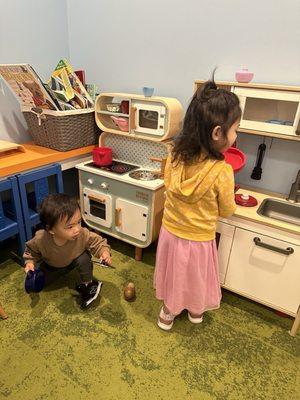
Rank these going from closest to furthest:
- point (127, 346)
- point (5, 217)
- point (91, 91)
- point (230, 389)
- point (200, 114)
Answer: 1. point (200, 114)
2. point (230, 389)
3. point (127, 346)
4. point (5, 217)
5. point (91, 91)

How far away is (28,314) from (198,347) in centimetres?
87

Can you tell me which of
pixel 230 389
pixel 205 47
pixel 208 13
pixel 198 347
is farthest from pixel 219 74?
pixel 230 389

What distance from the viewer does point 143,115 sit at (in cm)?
177

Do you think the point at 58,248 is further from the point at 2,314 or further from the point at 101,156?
the point at 101,156

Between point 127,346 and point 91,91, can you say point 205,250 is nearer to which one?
point 127,346

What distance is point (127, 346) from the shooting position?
51.7 inches

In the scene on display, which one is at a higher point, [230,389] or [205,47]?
[205,47]

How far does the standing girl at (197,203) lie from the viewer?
3.27 feet

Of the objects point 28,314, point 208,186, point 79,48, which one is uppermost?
point 79,48

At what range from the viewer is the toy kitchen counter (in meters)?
1.59

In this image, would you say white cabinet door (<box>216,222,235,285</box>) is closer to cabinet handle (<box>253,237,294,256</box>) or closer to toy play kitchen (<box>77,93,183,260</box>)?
cabinet handle (<box>253,237,294,256</box>)

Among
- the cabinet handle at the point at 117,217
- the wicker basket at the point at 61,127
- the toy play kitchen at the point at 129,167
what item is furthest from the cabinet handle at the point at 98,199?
the wicker basket at the point at 61,127

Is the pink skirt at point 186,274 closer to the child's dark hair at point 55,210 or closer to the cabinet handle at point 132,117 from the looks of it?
the child's dark hair at point 55,210

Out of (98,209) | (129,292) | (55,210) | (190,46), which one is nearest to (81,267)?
(129,292)
